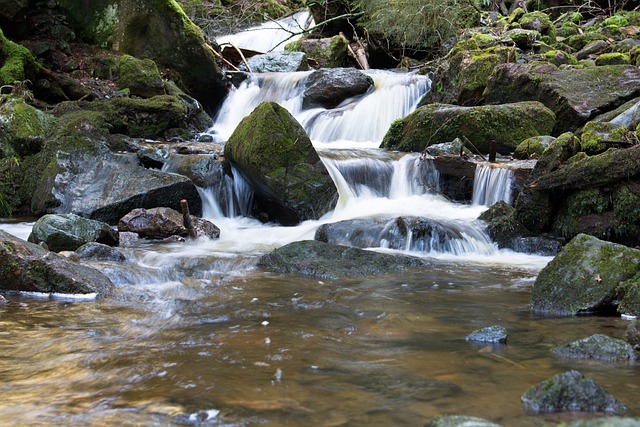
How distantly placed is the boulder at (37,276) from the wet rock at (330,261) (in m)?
2.01

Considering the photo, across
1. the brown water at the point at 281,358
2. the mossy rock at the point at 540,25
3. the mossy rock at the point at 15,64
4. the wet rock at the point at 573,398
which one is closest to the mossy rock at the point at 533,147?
the brown water at the point at 281,358

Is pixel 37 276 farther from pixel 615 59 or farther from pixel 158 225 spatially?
pixel 615 59

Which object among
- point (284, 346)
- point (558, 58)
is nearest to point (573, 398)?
point (284, 346)

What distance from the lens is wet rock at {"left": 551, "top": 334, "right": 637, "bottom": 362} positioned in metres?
3.38

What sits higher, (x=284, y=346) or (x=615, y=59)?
(x=615, y=59)

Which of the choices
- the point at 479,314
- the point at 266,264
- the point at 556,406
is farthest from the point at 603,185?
the point at 556,406

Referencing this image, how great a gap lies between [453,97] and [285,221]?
6398 millimetres

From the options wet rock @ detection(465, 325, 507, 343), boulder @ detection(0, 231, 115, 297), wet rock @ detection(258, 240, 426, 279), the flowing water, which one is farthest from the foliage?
wet rock @ detection(465, 325, 507, 343)

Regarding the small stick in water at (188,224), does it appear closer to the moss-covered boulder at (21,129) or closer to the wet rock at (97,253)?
the wet rock at (97,253)

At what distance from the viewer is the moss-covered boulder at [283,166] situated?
9.55 meters

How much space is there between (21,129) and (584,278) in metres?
10.2

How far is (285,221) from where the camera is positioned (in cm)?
990

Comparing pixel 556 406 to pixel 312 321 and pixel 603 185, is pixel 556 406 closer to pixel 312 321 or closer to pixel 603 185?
pixel 312 321

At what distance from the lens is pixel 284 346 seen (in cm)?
378
